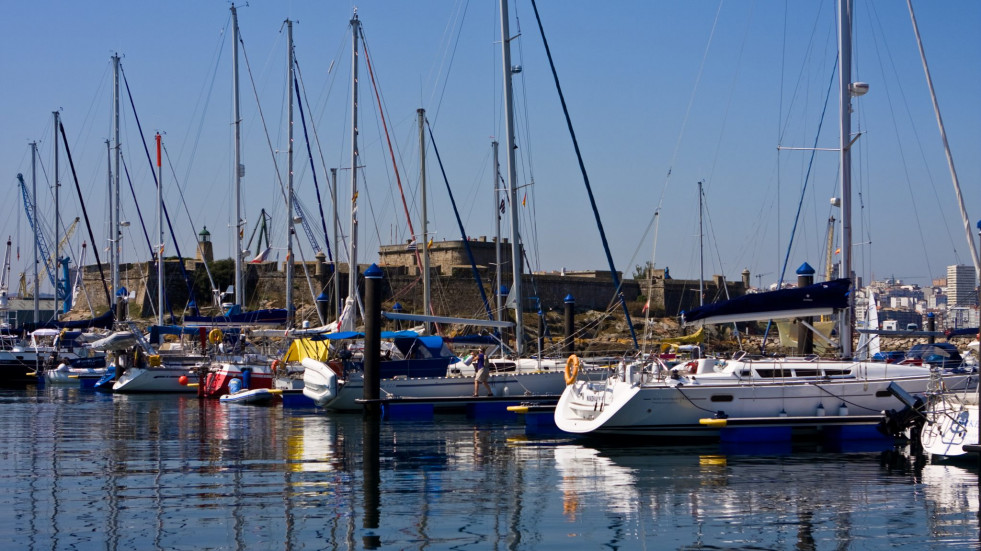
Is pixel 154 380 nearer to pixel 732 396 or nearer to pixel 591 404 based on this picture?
pixel 591 404

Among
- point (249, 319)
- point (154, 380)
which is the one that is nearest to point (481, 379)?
point (249, 319)

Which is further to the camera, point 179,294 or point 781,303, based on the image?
point 179,294

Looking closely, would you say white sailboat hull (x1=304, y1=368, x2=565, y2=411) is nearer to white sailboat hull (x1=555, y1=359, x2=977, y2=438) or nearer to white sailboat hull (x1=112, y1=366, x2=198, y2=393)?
white sailboat hull (x1=555, y1=359, x2=977, y2=438)

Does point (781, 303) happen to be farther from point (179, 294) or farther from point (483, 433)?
point (179, 294)

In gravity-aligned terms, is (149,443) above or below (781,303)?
below

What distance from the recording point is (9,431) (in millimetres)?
21234

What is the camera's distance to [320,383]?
81.3 ft

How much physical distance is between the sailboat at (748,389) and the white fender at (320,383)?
6817mm

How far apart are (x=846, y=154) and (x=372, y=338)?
10.3 meters

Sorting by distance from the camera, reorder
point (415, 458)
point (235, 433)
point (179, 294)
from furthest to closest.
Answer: point (179, 294)
point (235, 433)
point (415, 458)

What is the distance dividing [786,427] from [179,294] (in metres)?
48.3

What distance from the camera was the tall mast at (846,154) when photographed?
20.3 meters

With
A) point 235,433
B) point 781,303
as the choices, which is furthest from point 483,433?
point 781,303

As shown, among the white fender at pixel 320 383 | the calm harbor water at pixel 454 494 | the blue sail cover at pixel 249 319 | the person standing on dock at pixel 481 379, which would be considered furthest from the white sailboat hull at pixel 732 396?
the blue sail cover at pixel 249 319
